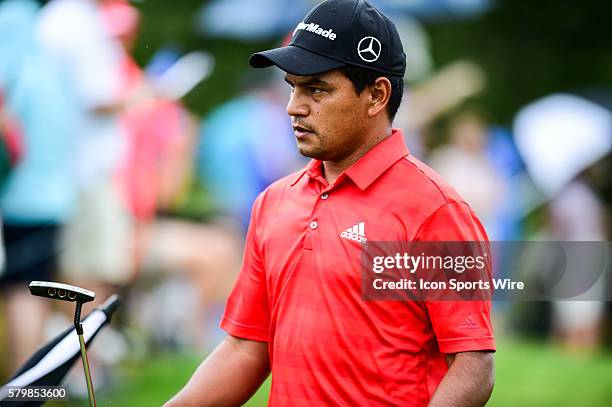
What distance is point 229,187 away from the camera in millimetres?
8344

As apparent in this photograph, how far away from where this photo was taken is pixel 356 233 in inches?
119

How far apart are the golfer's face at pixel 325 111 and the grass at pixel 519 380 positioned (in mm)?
4004

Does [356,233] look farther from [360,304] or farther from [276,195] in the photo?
[276,195]

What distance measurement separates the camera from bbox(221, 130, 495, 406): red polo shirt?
2.95 metres

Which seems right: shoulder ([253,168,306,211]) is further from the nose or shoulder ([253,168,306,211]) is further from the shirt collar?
the nose

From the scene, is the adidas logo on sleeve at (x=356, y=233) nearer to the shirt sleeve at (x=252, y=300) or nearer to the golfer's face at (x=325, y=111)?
the golfer's face at (x=325, y=111)

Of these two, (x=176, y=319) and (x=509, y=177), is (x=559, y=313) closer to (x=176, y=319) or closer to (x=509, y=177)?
(x=509, y=177)

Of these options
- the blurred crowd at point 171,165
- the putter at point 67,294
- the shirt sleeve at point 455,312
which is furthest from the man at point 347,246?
the blurred crowd at point 171,165

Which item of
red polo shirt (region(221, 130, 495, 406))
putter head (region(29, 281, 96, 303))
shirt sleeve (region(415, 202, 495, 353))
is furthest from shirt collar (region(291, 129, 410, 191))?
putter head (region(29, 281, 96, 303))

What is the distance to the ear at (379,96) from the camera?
314cm

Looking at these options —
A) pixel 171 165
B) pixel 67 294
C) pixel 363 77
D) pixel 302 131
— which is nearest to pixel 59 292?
pixel 67 294

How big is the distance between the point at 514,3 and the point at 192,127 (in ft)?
9.23

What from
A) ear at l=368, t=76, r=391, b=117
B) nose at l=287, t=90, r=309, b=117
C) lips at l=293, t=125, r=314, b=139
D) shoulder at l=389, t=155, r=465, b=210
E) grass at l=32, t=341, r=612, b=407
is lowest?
grass at l=32, t=341, r=612, b=407

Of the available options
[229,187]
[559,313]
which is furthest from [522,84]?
[229,187]
